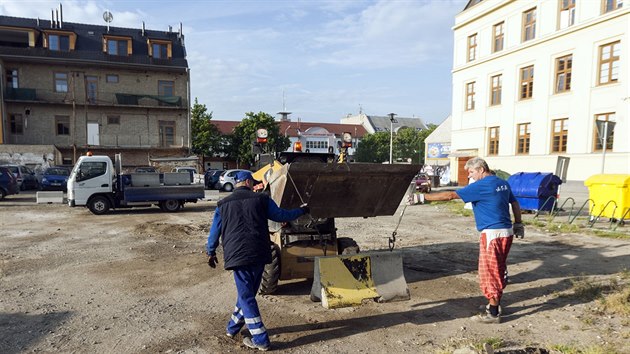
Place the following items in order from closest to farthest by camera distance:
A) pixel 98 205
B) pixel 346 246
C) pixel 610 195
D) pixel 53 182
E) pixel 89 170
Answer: pixel 346 246 < pixel 610 195 < pixel 89 170 < pixel 98 205 < pixel 53 182

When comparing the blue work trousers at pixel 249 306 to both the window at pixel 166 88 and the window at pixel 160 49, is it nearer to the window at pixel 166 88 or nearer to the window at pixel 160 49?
the window at pixel 166 88

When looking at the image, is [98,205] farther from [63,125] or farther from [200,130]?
[200,130]

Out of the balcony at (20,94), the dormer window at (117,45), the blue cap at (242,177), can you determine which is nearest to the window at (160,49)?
the dormer window at (117,45)

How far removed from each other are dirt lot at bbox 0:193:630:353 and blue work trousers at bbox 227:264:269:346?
0.72 ft

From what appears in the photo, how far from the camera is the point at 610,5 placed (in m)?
20.2

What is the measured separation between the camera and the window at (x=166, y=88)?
3448cm

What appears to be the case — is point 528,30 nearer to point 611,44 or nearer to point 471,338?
point 611,44

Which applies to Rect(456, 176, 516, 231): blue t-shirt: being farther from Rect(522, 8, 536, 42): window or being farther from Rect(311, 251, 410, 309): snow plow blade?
Rect(522, 8, 536, 42): window

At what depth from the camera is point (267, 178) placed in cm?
599

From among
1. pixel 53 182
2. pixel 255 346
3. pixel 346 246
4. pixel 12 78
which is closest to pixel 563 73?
pixel 346 246

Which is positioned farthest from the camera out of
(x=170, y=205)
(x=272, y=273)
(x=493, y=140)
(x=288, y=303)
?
(x=493, y=140)

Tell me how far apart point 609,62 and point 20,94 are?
38.9 m

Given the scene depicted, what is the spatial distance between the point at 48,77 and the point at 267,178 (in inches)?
1342

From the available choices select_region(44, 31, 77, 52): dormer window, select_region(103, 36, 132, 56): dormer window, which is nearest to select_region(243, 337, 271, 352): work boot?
select_region(103, 36, 132, 56): dormer window
